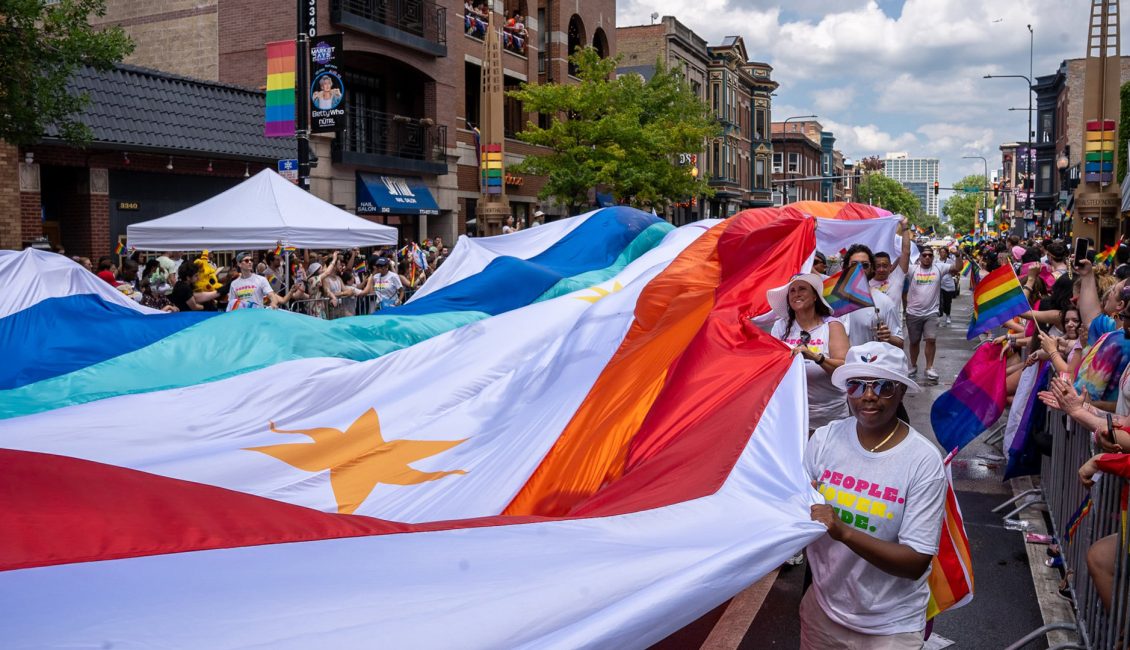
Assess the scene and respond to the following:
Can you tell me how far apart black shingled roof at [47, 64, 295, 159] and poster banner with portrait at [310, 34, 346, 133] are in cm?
444

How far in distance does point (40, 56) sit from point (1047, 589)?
13290mm

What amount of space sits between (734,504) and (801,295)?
2.87 meters

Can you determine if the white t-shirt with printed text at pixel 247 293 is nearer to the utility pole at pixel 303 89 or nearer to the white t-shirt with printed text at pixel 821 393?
the utility pole at pixel 303 89

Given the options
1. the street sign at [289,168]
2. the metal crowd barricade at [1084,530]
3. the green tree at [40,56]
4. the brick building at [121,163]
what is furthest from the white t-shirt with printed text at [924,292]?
the brick building at [121,163]

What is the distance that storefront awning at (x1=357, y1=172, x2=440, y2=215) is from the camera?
27688 mm

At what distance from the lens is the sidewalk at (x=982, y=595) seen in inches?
218

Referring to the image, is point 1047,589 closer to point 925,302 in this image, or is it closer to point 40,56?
point 925,302

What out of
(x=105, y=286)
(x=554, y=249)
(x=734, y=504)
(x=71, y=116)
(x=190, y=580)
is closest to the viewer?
(x=190, y=580)

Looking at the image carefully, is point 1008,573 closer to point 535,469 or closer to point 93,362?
point 535,469

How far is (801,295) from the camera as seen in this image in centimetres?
628

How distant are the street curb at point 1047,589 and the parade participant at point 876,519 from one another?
2.05m

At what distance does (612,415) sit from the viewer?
5.88 m

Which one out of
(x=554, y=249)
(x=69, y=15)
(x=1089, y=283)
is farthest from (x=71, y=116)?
(x=1089, y=283)

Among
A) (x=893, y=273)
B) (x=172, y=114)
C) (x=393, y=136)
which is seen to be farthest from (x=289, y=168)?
(x=393, y=136)
